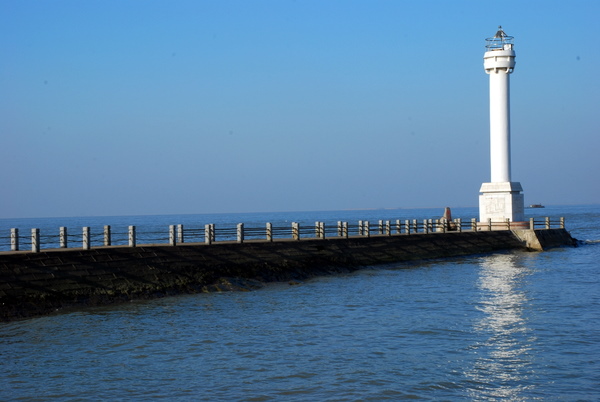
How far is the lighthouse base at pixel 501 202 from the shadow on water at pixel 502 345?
63.4 feet

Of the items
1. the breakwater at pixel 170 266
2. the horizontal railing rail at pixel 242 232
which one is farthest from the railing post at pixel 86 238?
the breakwater at pixel 170 266

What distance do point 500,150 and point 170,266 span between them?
30.5 m

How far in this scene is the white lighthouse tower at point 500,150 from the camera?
47938 mm

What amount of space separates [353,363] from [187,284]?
12334 mm

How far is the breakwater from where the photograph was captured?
2153 centimetres

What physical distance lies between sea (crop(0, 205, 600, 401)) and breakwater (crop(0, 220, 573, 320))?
0.98 metres

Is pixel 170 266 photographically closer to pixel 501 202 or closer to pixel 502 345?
pixel 502 345

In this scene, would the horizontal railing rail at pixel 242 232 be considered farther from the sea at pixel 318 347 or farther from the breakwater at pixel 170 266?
the sea at pixel 318 347

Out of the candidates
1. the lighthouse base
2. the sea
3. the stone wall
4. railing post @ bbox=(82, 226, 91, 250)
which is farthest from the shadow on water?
the lighthouse base

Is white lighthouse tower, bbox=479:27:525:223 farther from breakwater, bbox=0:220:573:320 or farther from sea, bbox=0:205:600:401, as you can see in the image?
sea, bbox=0:205:600:401

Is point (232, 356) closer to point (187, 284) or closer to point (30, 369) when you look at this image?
point (30, 369)

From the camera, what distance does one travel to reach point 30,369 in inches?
574

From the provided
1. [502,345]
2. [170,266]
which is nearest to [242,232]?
[170,266]

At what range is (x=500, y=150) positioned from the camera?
159ft
